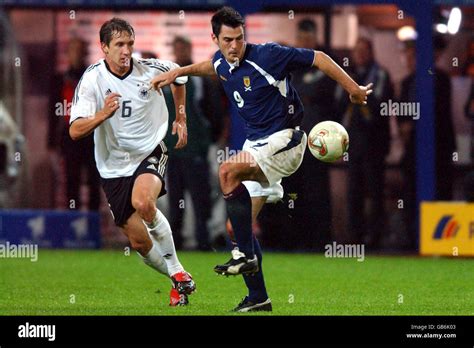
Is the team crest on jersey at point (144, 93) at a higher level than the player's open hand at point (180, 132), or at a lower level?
higher

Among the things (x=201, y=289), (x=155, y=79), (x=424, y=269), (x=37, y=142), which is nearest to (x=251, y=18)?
(x=37, y=142)

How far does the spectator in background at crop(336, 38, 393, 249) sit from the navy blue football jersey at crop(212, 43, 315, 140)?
19.4 ft

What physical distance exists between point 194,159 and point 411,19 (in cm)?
312

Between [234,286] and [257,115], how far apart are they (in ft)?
8.68

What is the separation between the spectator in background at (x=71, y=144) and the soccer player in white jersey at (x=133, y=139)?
221 inches

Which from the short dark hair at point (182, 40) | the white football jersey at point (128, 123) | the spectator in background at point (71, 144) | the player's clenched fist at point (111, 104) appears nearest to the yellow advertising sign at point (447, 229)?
the short dark hair at point (182, 40)

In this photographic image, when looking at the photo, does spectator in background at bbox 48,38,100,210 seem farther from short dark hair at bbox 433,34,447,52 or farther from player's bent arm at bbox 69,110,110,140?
player's bent arm at bbox 69,110,110,140

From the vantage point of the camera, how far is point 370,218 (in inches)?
626

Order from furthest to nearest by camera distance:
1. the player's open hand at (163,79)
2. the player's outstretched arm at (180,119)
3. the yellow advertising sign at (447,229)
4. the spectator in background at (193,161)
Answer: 1. the spectator in background at (193,161)
2. the yellow advertising sign at (447,229)
3. the player's outstretched arm at (180,119)
4. the player's open hand at (163,79)

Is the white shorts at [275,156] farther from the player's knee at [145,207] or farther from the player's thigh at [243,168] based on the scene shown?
the player's knee at [145,207]

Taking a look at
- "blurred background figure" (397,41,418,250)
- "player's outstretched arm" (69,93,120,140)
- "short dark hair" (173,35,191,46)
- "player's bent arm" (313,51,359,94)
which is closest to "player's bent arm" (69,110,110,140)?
"player's outstretched arm" (69,93,120,140)

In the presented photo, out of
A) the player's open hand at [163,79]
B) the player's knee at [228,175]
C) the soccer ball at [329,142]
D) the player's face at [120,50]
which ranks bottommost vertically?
the player's knee at [228,175]

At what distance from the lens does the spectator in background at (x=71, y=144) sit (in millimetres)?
15922

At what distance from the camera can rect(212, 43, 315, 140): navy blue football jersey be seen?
9.29 m
